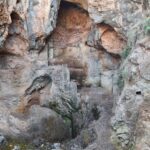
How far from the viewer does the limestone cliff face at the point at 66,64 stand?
14.0 metres

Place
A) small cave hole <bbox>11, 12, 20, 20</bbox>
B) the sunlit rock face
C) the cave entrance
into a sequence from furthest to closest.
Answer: the cave entrance, the sunlit rock face, small cave hole <bbox>11, 12, 20, 20</bbox>

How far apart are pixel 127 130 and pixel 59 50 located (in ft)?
24.1

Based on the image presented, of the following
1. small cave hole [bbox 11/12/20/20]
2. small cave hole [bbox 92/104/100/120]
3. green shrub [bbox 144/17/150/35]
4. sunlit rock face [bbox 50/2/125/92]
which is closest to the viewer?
green shrub [bbox 144/17/150/35]

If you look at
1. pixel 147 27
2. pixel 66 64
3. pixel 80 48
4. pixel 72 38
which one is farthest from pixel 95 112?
pixel 147 27

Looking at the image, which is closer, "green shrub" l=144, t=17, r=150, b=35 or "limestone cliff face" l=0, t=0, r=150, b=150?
"green shrub" l=144, t=17, r=150, b=35

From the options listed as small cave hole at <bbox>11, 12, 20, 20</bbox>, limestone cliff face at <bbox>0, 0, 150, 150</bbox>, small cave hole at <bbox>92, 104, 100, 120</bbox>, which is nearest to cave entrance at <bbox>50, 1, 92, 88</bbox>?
limestone cliff face at <bbox>0, 0, 150, 150</bbox>

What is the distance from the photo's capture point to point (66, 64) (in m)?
17.0

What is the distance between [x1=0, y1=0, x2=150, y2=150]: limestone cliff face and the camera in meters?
14.0

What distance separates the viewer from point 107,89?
1681cm

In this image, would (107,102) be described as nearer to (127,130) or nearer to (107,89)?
(107,89)

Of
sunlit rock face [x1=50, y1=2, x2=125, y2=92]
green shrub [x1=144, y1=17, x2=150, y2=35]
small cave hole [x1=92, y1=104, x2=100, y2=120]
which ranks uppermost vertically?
green shrub [x1=144, y1=17, x2=150, y2=35]

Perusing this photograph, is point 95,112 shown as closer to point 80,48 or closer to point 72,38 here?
point 80,48

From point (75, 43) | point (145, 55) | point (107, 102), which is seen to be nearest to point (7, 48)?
point (75, 43)

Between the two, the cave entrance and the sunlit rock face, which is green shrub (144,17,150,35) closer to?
the sunlit rock face
